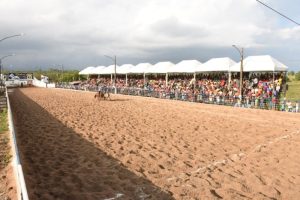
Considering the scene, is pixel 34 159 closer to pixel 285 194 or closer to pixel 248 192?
pixel 248 192

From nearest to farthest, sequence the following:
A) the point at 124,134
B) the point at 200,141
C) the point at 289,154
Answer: the point at 289,154 → the point at 200,141 → the point at 124,134

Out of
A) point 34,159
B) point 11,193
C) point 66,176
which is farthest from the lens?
point 34,159

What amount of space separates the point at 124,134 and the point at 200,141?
2855 mm

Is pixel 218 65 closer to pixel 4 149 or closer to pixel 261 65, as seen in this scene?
pixel 261 65

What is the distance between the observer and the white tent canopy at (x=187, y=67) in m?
29.7

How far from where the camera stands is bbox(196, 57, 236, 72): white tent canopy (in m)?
26.4

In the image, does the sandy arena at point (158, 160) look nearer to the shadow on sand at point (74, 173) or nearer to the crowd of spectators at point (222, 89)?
the shadow on sand at point (74, 173)

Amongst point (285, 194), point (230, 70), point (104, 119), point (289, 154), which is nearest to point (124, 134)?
point (104, 119)

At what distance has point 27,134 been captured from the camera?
11734 mm

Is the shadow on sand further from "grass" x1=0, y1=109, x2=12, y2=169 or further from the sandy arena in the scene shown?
"grass" x1=0, y1=109, x2=12, y2=169

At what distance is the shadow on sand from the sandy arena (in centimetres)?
2

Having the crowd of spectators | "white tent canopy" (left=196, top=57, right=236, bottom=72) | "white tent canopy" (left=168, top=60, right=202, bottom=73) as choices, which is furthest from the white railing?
"white tent canopy" (left=196, top=57, right=236, bottom=72)

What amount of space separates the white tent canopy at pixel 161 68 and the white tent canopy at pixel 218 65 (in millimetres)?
5606

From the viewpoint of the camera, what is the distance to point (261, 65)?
23.7 metres
